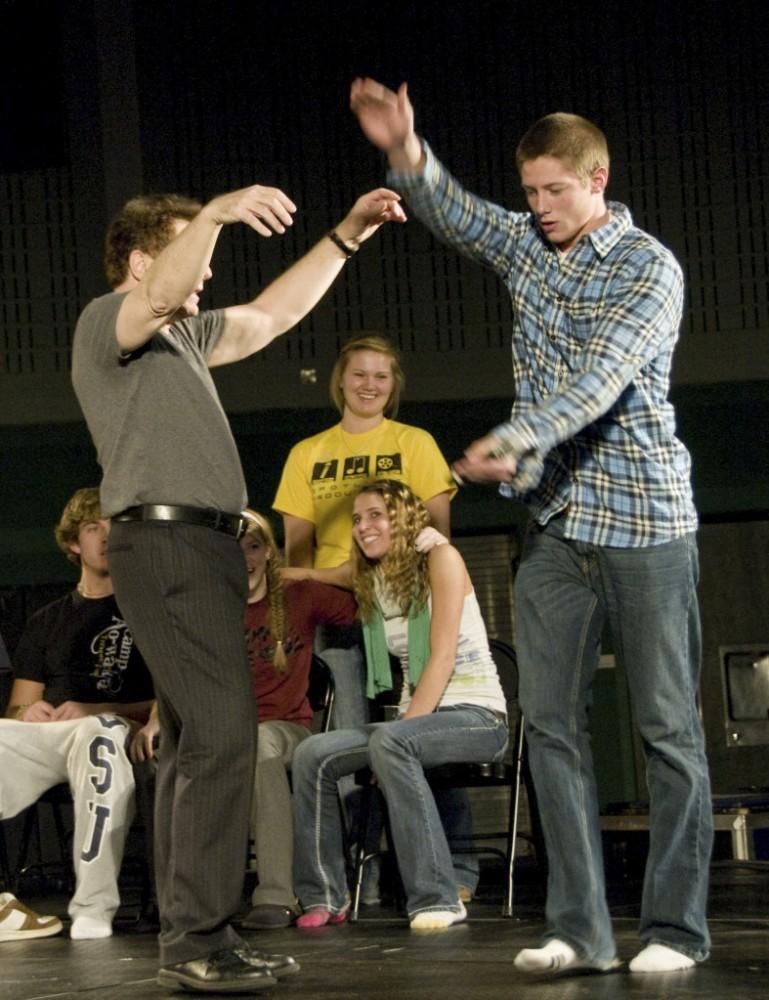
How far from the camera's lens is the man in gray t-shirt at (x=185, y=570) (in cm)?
243

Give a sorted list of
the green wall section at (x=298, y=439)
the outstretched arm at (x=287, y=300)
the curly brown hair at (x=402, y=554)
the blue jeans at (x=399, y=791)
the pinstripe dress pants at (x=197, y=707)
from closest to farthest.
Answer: the pinstripe dress pants at (x=197, y=707), the outstretched arm at (x=287, y=300), the blue jeans at (x=399, y=791), the curly brown hair at (x=402, y=554), the green wall section at (x=298, y=439)

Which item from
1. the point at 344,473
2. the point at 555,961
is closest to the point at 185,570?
the point at 555,961

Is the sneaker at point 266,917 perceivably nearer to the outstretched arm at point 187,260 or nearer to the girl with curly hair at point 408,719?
the girl with curly hair at point 408,719

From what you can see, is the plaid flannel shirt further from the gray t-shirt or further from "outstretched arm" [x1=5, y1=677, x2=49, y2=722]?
"outstretched arm" [x1=5, y1=677, x2=49, y2=722]

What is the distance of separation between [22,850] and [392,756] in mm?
1611

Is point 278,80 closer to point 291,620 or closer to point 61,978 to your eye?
point 291,620

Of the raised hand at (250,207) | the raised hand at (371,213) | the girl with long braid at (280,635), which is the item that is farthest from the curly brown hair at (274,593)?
the raised hand at (250,207)

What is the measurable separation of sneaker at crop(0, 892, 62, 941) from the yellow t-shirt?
1.30 m

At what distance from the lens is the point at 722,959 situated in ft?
8.17

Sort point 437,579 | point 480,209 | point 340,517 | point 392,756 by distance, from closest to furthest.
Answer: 1. point 480,209
2. point 392,756
3. point 437,579
4. point 340,517

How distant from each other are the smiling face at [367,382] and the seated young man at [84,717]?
2.80 feet

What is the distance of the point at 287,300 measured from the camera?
2896mm

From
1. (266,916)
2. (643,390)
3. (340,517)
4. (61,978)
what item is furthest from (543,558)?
(340,517)

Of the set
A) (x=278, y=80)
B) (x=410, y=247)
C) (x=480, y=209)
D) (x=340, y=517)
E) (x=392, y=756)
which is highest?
(x=278, y=80)
